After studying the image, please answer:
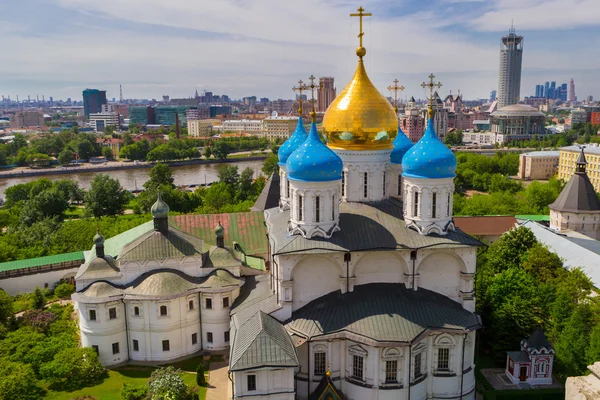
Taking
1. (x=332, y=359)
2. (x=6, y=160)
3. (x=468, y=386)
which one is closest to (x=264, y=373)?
(x=332, y=359)

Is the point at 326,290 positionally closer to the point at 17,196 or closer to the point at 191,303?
the point at 191,303

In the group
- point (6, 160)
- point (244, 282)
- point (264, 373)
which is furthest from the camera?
point (6, 160)

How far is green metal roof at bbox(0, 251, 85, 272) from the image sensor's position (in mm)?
28828

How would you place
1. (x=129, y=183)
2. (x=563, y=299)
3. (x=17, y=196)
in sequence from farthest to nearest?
(x=129, y=183) → (x=17, y=196) → (x=563, y=299)

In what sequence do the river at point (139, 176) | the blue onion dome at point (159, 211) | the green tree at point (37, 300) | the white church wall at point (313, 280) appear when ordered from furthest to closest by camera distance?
the river at point (139, 176) → the green tree at point (37, 300) → the blue onion dome at point (159, 211) → the white church wall at point (313, 280)

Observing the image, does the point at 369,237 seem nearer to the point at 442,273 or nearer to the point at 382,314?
the point at 382,314

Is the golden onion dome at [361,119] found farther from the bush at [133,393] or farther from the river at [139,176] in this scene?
the river at [139,176]

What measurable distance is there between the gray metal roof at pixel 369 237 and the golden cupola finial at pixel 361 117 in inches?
106

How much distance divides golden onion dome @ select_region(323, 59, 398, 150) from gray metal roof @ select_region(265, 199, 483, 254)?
8.82 feet

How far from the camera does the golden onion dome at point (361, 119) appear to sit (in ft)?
63.7

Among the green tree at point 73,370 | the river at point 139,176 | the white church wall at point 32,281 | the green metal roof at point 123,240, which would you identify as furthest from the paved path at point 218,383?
the river at point 139,176

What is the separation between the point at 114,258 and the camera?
76.3 feet

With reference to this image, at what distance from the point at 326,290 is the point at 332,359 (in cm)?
247

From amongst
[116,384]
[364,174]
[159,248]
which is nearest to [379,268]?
[364,174]
